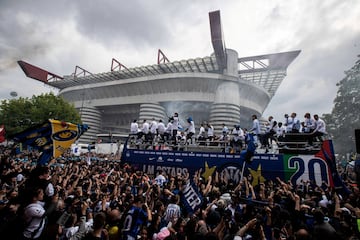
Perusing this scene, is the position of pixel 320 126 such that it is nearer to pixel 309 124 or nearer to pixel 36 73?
pixel 309 124

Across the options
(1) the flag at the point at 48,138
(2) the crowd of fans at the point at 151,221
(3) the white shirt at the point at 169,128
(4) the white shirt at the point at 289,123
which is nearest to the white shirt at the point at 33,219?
(2) the crowd of fans at the point at 151,221

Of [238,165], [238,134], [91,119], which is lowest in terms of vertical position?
[238,165]

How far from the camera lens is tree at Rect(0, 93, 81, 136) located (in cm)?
2430

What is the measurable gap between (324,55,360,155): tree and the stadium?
662 cm

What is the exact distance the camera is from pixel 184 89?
28.8 meters

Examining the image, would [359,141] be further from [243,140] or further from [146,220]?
[243,140]

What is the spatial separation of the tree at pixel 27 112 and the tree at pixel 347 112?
33.2 meters

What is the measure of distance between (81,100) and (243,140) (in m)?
34.6

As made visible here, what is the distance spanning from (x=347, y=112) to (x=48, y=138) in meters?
28.2

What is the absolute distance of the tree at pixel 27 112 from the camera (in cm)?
2430

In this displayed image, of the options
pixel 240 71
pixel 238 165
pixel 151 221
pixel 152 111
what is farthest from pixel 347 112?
pixel 151 221

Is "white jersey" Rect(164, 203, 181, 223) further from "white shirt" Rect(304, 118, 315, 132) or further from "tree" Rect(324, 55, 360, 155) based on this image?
"tree" Rect(324, 55, 360, 155)

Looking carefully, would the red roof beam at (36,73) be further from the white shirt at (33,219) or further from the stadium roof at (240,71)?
the white shirt at (33,219)

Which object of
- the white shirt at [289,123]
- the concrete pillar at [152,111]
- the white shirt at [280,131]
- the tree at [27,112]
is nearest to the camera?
the white shirt at [289,123]
